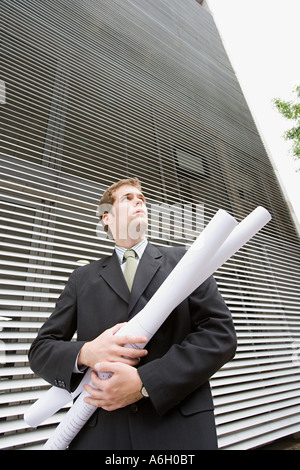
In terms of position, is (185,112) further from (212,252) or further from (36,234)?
(212,252)

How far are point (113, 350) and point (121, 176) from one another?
187 centimetres

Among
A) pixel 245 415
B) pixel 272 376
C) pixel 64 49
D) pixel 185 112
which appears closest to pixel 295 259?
pixel 272 376

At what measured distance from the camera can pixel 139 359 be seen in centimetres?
67

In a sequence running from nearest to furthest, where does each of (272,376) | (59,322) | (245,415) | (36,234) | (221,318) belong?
(221,318), (59,322), (36,234), (245,415), (272,376)

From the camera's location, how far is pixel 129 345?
0.65 metres

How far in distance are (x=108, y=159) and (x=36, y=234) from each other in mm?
1134

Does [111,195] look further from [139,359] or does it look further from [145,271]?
[139,359]

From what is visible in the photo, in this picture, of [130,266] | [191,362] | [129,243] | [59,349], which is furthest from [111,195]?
[191,362]

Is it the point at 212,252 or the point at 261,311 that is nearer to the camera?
the point at 212,252

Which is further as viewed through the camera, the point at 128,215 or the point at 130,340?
the point at 128,215

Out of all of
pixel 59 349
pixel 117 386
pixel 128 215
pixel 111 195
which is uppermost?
pixel 111 195

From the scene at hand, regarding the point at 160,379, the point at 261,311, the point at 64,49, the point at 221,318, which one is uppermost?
the point at 64,49

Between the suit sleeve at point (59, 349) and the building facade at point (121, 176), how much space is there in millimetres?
643

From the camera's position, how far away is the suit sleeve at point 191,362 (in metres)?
0.60
